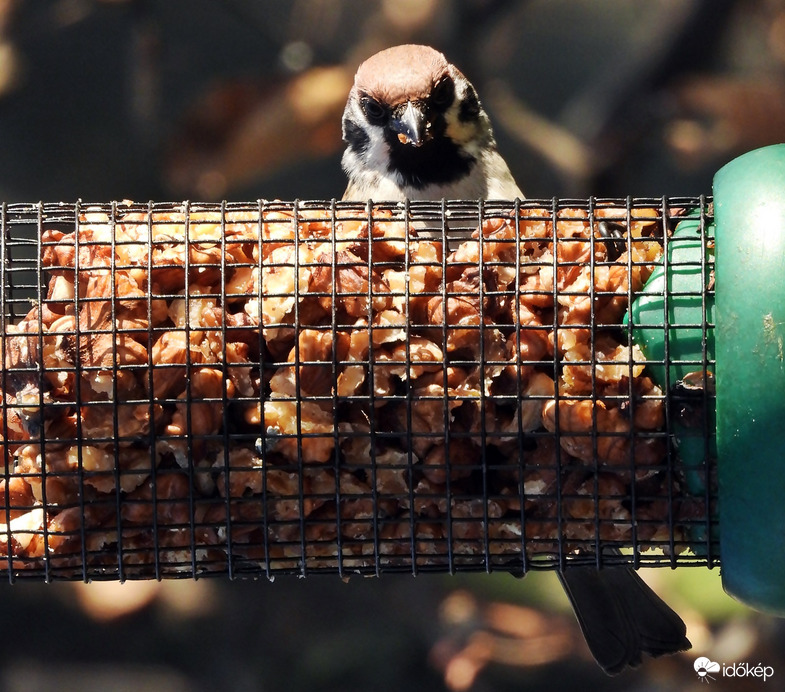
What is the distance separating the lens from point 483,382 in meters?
1.81

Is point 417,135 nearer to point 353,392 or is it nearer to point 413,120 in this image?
point 413,120

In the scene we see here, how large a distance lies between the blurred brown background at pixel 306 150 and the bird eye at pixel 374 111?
0.50 metres

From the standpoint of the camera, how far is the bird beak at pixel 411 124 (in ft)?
9.04

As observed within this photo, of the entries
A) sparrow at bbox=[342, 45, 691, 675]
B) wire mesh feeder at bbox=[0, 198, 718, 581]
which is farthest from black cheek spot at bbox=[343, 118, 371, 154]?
wire mesh feeder at bbox=[0, 198, 718, 581]

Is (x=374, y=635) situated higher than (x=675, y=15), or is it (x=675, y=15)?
(x=675, y=15)

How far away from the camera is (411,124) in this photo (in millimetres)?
2783

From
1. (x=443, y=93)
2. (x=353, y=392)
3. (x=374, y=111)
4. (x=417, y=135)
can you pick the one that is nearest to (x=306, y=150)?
(x=374, y=111)

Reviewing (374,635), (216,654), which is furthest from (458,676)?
(216,654)

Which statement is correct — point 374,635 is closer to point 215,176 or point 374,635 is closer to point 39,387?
point 215,176

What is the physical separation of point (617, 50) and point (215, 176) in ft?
Result: 4.47

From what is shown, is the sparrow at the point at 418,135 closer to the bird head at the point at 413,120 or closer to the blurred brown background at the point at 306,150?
the bird head at the point at 413,120

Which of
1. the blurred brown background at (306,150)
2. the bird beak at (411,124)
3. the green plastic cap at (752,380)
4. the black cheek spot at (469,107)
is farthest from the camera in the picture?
the blurred brown background at (306,150)

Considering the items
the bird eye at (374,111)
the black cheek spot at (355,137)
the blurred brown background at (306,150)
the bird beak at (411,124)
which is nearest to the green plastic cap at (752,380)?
the bird beak at (411,124)

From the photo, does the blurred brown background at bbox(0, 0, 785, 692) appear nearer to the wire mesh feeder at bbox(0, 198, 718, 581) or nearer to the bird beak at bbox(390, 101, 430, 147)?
the bird beak at bbox(390, 101, 430, 147)
